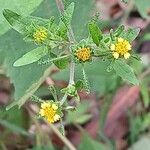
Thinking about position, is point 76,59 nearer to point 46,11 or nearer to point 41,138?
point 46,11

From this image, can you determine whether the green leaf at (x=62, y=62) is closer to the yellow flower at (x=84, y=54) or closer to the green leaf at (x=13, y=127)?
the yellow flower at (x=84, y=54)

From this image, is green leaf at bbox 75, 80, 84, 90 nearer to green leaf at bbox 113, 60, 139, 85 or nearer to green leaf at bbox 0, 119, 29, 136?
green leaf at bbox 113, 60, 139, 85

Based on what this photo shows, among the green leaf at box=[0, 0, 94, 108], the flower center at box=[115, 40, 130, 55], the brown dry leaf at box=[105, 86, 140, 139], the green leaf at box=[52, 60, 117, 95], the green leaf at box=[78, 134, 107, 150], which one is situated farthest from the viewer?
the brown dry leaf at box=[105, 86, 140, 139]

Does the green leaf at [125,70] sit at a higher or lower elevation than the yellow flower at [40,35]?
lower

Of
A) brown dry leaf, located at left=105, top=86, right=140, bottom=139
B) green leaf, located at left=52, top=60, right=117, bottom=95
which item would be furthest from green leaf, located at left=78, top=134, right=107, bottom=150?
brown dry leaf, located at left=105, top=86, right=140, bottom=139

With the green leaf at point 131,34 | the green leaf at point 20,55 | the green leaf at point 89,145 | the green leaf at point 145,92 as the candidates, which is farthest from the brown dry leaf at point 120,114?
the green leaf at point 131,34

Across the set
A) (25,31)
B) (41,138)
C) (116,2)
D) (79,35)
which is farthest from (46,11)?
(116,2)
